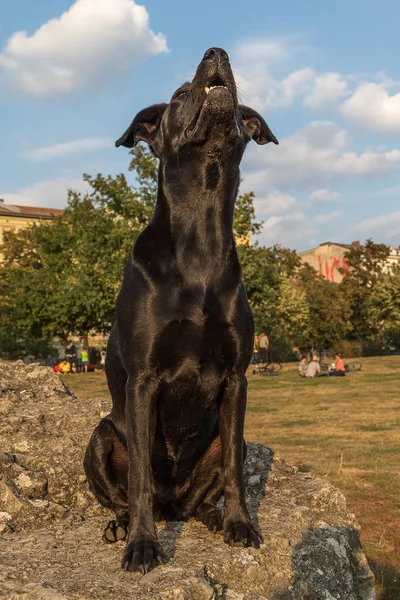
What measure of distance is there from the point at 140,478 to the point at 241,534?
0.64 meters

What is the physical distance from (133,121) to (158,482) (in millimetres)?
2114

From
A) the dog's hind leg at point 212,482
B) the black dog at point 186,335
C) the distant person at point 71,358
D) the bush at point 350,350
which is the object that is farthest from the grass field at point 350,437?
the bush at point 350,350

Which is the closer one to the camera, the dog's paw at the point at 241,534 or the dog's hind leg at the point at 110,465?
the dog's paw at the point at 241,534

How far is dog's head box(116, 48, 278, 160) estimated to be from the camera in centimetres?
328

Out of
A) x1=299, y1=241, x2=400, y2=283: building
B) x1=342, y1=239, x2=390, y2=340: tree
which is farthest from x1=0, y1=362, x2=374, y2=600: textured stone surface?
x1=299, y1=241, x2=400, y2=283: building

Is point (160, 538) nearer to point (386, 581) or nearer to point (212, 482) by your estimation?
point (212, 482)

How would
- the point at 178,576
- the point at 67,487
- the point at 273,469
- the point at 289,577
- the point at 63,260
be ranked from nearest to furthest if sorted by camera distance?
the point at 178,576 → the point at 289,577 → the point at 67,487 → the point at 273,469 → the point at 63,260

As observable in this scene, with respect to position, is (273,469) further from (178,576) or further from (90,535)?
(178,576)

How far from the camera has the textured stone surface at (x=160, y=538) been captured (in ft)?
9.39

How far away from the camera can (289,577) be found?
10.7ft

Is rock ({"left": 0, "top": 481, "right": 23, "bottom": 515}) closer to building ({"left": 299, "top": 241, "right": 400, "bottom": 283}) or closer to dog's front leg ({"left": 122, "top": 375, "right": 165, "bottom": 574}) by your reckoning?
dog's front leg ({"left": 122, "top": 375, "right": 165, "bottom": 574})

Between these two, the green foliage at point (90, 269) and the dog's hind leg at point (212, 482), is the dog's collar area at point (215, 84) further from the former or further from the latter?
the green foliage at point (90, 269)

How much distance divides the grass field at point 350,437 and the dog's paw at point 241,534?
2763mm

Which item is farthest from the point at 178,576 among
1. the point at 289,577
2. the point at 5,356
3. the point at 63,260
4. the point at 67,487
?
the point at 5,356
